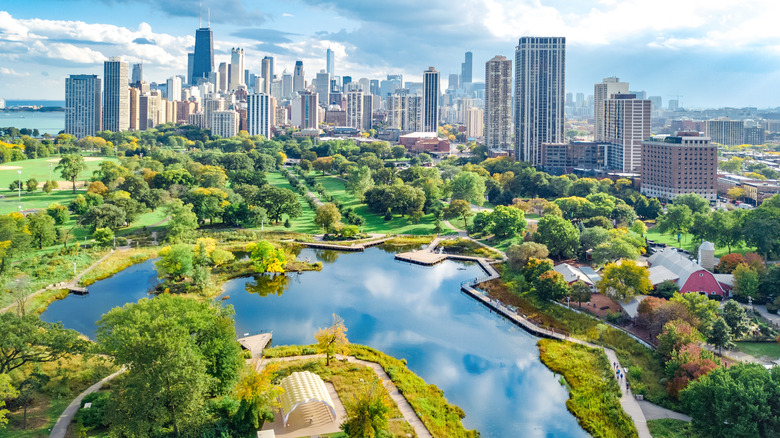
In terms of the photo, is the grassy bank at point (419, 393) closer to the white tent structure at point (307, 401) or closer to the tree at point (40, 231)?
the white tent structure at point (307, 401)

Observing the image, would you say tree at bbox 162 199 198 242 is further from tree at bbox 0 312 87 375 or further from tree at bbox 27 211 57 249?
tree at bbox 0 312 87 375

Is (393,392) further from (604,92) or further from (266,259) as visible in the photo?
(604,92)

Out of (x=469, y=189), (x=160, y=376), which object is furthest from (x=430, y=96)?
(x=160, y=376)

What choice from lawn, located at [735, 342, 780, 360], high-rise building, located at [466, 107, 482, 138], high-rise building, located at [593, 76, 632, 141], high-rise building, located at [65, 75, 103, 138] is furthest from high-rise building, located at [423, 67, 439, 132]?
lawn, located at [735, 342, 780, 360]

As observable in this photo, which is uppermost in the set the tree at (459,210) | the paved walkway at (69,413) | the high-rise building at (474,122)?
the high-rise building at (474,122)

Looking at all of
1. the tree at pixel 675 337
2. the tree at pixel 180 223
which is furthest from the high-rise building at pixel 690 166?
the tree at pixel 180 223

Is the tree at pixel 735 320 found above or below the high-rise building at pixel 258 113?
below

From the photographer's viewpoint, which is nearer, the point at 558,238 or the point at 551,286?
the point at 551,286
